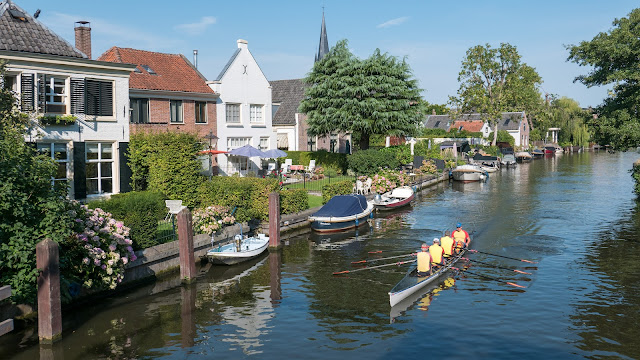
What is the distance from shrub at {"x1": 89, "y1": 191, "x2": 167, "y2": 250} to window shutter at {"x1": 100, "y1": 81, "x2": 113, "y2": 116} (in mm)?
8424

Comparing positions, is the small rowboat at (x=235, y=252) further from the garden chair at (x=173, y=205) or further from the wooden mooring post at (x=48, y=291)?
the wooden mooring post at (x=48, y=291)

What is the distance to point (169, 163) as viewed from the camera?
28.6 m

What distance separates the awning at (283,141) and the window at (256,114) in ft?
45.5

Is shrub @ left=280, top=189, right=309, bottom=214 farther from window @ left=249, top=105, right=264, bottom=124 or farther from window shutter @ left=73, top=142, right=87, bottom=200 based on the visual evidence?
window @ left=249, top=105, right=264, bottom=124

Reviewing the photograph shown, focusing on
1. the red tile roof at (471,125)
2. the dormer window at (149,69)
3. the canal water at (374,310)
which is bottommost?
the canal water at (374,310)

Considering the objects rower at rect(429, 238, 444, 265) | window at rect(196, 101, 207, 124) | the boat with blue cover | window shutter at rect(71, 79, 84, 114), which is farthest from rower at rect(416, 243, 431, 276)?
window at rect(196, 101, 207, 124)

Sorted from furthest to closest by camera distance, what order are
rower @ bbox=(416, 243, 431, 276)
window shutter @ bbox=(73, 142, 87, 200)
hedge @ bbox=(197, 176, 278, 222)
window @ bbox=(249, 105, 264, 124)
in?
window @ bbox=(249, 105, 264, 124) → hedge @ bbox=(197, 176, 278, 222) → window shutter @ bbox=(73, 142, 87, 200) → rower @ bbox=(416, 243, 431, 276)

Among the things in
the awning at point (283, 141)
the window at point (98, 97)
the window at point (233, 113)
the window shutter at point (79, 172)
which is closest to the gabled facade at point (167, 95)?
the window at point (233, 113)

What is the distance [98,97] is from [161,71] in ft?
41.4

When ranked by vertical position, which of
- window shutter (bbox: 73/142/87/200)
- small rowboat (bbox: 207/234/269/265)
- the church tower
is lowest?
small rowboat (bbox: 207/234/269/265)

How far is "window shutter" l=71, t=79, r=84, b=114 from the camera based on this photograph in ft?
91.2

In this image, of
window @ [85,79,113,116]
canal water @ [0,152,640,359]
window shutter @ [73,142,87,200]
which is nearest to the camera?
canal water @ [0,152,640,359]

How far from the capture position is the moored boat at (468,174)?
63.5 m

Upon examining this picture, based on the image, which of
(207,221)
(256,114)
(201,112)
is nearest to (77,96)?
(207,221)
